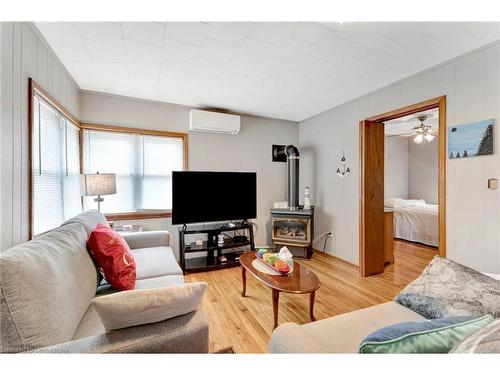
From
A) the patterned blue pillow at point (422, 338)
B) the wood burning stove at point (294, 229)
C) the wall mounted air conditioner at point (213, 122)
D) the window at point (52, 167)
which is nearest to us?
the patterned blue pillow at point (422, 338)

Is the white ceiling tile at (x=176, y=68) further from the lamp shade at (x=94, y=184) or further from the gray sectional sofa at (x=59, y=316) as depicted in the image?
the gray sectional sofa at (x=59, y=316)

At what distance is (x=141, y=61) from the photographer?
2.11 m

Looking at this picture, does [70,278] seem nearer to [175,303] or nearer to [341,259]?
[175,303]

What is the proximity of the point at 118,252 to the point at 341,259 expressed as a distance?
3026 millimetres

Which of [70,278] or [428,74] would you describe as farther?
[428,74]

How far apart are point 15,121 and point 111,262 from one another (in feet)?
3.56

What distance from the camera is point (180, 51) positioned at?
6.39 ft

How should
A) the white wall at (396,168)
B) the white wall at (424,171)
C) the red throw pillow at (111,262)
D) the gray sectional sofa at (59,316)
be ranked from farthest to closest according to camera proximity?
the white wall at (396,168), the white wall at (424,171), the red throw pillow at (111,262), the gray sectional sofa at (59,316)

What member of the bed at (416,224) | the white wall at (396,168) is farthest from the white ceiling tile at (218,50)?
the white wall at (396,168)

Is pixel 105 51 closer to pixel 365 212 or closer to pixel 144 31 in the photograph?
pixel 144 31

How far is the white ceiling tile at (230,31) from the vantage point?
1611 millimetres

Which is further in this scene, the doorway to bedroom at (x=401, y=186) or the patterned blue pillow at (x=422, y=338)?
the doorway to bedroom at (x=401, y=186)

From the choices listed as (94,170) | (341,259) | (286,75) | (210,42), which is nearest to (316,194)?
(341,259)

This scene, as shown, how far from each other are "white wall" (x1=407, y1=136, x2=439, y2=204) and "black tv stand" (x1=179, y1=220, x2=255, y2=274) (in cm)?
518
